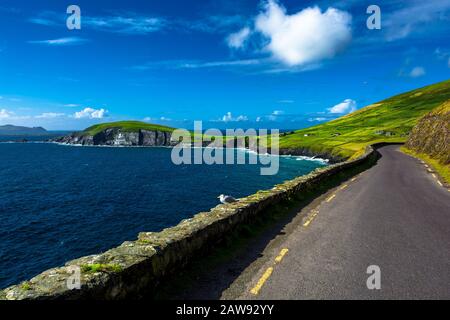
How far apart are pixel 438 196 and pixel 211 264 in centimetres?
1918

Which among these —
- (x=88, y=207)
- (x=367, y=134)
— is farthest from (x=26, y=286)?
(x=367, y=134)

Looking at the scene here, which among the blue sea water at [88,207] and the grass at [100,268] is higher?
the grass at [100,268]

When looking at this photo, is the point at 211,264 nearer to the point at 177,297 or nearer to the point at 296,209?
the point at 177,297

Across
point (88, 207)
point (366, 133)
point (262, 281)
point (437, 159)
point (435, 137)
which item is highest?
point (366, 133)

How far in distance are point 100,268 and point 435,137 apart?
61994 millimetres

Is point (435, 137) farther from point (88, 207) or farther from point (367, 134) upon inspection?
point (367, 134)

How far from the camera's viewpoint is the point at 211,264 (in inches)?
413

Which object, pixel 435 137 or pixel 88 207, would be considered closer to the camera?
pixel 88 207

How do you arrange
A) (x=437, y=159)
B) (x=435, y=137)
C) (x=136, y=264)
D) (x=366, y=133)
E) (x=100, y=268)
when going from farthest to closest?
(x=366, y=133)
(x=435, y=137)
(x=437, y=159)
(x=136, y=264)
(x=100, y=268)

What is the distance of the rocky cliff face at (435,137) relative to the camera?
48.5 metres

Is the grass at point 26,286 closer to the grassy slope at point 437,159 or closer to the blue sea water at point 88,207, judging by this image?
the blue sea water at point 88,207

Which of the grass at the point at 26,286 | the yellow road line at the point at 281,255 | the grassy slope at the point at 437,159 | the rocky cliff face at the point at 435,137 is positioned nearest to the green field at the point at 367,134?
the rocky cliff face at the point at 435,137

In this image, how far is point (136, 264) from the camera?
7957 mm
